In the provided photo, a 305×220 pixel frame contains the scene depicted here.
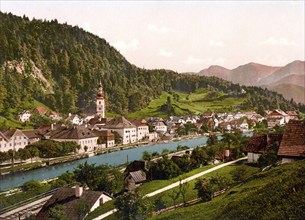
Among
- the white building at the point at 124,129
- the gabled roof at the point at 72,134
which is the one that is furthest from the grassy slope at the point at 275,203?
the white building at the point at 124,129

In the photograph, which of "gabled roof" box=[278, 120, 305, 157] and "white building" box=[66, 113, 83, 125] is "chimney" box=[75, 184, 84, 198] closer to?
"gabled roof" box=[278, 120, 305, 157]

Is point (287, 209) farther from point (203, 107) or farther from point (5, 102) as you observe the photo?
point (203, 107)

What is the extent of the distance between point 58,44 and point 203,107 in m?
70.3

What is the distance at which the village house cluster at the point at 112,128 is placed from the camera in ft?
273

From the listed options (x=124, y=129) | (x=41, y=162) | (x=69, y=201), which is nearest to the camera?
(x=69, y=201)

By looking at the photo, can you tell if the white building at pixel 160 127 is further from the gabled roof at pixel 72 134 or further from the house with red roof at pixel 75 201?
the house with red roof at pixel 75 201

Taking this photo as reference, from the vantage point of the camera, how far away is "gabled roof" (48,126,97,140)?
276 feet

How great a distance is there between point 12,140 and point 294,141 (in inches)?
2391

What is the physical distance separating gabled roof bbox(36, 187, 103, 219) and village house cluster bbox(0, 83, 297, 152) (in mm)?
44750

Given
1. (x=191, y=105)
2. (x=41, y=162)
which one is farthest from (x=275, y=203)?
(x=191, y=105)

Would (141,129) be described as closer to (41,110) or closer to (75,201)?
(41,110)

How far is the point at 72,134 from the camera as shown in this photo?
3329 inches

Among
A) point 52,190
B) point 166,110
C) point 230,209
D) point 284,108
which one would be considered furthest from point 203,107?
point 230,209

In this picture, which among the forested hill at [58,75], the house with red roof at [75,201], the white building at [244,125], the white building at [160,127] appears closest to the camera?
the house with red roof at [75,201]
